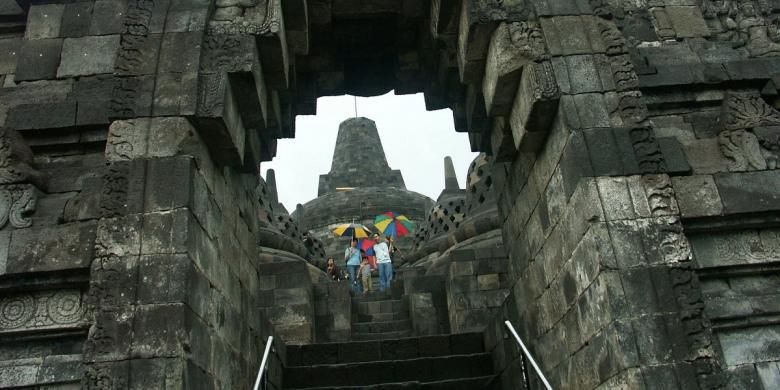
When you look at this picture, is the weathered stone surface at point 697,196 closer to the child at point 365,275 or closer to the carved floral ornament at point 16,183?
the carved floral ornament at point 16,183

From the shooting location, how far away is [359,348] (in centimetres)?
730

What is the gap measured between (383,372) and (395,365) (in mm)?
154

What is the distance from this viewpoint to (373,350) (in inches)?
287

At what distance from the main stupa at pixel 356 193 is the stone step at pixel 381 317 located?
37.7 ft

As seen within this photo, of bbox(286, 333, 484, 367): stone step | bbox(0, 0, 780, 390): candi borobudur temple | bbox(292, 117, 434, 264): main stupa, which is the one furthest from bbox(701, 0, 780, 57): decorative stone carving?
bbox(292, 117, 434, 264): main stupa

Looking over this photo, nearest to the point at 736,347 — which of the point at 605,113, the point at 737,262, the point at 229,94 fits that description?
the point at 737,262

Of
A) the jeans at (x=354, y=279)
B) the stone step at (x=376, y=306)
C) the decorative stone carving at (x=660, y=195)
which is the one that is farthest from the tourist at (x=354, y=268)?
the decorative stone carving at (x=660, y=195)

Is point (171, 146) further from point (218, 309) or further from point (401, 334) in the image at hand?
point (401, 334)

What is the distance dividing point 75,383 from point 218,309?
110cm

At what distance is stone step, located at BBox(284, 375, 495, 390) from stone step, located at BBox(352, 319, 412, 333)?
300cm

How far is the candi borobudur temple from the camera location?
161 inches

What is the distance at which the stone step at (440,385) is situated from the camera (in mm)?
6107

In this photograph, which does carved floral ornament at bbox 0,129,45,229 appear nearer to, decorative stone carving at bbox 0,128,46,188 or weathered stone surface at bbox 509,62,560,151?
decorative stone carving at bbox 0,128,46,188

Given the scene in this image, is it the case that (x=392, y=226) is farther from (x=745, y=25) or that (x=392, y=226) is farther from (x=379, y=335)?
(x=745, y=25)
